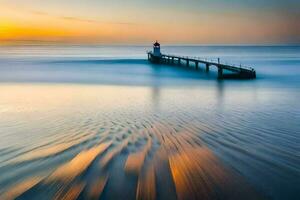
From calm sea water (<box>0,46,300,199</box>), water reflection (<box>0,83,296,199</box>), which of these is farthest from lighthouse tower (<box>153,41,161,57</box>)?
water reflection (<box>0,83,296,199</box>)

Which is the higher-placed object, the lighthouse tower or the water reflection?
the lighthouse tower

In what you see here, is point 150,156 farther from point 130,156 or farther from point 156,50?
point 156,50

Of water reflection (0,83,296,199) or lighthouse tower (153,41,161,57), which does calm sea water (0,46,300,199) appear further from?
lighthouse tower (153,41,161,57)

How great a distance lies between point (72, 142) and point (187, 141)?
301 cm

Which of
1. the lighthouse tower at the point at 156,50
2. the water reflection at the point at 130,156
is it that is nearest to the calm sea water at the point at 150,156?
the water reflection at the point at 130,156

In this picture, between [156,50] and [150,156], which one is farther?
[156,50]

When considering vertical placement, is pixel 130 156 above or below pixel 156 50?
below

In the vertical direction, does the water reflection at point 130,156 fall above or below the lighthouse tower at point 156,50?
below

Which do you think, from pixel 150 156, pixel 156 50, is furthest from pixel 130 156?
pixel 156 50

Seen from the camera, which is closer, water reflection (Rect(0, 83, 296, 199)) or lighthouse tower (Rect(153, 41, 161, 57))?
water reflection (Rect(0, 83, 296, 199))

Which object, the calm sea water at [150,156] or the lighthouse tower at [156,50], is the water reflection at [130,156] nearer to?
the calm sea water at [150,156]

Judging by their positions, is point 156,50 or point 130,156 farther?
point 156,50

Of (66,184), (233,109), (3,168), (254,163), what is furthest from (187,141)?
(233,109)

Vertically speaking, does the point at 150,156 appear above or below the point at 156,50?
below
